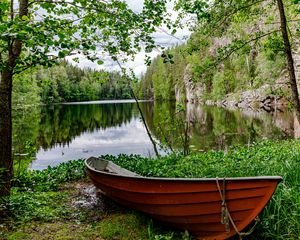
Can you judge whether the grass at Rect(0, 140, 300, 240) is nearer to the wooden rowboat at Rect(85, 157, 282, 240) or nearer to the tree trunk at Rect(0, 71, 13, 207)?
the wooden rowboat at Rect(85, 157, 282, 240)

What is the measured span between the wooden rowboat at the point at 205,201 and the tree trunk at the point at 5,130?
8.69 ft

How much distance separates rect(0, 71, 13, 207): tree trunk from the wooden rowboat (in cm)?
265

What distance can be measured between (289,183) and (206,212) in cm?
220

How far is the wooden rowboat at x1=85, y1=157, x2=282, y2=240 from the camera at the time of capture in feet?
14.5

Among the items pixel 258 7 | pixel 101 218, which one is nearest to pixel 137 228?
pixel 101 218

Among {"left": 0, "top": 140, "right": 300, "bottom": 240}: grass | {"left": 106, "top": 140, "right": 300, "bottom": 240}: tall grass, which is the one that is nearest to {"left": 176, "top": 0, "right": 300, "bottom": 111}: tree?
{"left": 106, "top": 140, "right": 300, "bottom": 240}: tall grass

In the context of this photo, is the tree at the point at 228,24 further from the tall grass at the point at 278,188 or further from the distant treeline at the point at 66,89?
the distant treeline at the point at 66,89

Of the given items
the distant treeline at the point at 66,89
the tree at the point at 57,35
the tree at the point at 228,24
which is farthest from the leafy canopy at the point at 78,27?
the distant treeline at the point at 66,89

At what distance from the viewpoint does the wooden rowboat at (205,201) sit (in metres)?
4.41

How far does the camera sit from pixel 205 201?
4762mm

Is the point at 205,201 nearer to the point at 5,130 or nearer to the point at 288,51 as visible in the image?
the point at 5,130

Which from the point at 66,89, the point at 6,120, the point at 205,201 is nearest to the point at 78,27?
the point at 6,120

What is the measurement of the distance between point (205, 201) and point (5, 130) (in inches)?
174

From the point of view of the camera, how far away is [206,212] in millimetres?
4840
